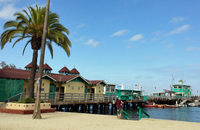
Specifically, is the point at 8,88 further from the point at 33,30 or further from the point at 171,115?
the point at 171,115

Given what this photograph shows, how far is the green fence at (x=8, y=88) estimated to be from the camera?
66.1 feet

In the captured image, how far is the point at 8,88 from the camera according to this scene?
2062 centimetres

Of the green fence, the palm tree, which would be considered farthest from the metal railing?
the palm tree

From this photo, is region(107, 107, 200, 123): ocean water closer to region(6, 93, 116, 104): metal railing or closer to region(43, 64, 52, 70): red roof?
region(6, 93, 116, 104): metal railing

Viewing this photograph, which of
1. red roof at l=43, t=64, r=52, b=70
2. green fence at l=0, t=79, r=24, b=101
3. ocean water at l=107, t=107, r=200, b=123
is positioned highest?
red roof at l=43, t=64, r=52, b=70

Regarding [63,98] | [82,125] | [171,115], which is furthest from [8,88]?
[171,115]

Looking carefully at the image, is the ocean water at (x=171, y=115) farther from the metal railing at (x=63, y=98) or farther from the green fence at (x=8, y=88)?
Answer: the green fence at (x=8, y=88)

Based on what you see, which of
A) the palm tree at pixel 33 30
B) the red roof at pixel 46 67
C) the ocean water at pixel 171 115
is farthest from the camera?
the red roof at pixel 46 67

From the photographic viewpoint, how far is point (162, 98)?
64375 millimetres

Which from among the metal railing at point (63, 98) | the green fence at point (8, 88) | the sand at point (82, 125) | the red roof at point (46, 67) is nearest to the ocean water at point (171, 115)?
the metal railing at point (63, 98)

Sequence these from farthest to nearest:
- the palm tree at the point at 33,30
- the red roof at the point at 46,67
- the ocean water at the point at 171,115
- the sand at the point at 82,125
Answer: the red roof at the point at 46,67 < the ocean water at the point at 171,115 < the palm tree at the point at 33,30 < the sand at the point at 82,125

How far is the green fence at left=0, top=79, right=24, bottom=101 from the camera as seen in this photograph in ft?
66.1

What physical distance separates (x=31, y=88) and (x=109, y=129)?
9802mm

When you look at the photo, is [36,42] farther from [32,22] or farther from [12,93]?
[12,93]
